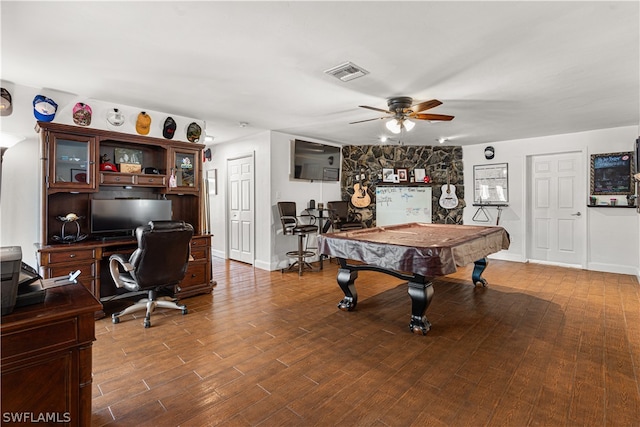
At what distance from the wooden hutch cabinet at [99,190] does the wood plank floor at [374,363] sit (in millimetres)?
530

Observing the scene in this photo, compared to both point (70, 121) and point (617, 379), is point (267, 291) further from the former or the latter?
point (617, 379)

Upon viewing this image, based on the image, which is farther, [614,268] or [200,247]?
[614,268]

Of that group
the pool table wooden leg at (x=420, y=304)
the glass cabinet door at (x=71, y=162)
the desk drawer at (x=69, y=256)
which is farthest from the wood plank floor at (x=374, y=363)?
the glass cabinet door at (x=71, y=162)

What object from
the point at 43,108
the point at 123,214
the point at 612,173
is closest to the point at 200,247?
the point at 123,214

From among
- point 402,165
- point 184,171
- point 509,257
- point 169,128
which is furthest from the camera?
point 402,165

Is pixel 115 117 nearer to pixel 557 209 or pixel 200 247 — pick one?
pixel 200 247

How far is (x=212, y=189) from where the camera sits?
21.6 feet

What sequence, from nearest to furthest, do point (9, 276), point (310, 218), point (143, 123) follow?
point (9, 276) → point (143, 123) → point (310, 218)

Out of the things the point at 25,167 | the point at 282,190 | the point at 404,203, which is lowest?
the point at 404,203

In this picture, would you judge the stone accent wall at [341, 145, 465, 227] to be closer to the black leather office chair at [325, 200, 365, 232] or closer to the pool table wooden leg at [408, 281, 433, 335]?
the black leather office chair at [325, 200, 365, 232]

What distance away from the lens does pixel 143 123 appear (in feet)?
Result: 12.5

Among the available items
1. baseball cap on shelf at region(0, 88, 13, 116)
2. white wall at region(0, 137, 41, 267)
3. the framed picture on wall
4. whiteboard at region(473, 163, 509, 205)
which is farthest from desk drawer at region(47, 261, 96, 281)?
whiteboard at region(473, 163, 509, 205)

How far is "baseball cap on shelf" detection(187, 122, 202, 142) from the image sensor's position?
4.26 metres

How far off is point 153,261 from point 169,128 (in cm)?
192
